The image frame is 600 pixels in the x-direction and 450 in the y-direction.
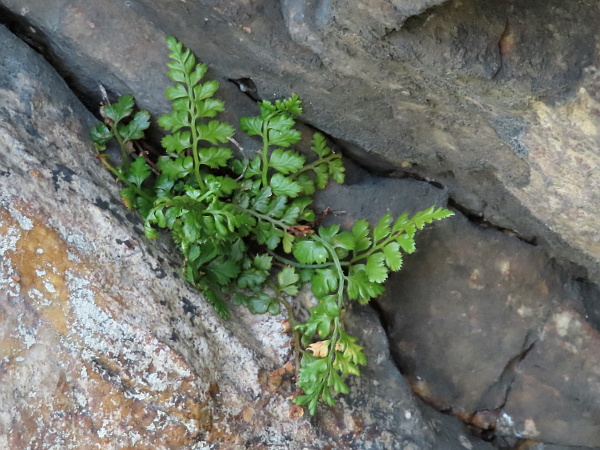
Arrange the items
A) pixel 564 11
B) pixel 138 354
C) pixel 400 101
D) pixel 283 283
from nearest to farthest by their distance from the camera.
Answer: pixel 564 11, pixel 138 354, pixel 400 101, pixel 283 283

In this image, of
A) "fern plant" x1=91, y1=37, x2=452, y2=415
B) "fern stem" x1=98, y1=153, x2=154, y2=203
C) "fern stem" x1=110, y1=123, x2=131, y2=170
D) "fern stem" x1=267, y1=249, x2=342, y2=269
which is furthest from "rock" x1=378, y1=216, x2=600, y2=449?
"fern stem" x1=110, y1=123, x2=131, y2=170

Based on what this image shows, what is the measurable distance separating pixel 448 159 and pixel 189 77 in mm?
1317

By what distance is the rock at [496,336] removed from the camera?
348cm

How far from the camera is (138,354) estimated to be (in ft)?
8.61

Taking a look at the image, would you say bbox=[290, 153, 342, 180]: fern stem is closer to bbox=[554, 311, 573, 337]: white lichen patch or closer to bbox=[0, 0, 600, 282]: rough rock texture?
bbox=[0, 0, 600, 282]: rough rock texture

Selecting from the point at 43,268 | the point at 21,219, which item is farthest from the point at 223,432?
the point at 21,219

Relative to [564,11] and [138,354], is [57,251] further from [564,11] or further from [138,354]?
[564,11]

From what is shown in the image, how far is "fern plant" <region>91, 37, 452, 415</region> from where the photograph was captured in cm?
296

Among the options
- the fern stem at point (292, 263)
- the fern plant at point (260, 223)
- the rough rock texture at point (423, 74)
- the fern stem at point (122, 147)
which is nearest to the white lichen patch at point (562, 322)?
the rough rock texture at point (423, 74)

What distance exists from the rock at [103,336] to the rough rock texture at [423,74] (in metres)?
0.37

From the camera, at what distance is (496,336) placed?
3.54 m

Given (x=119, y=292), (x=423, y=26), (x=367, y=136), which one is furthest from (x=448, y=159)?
(x=119, y=292)

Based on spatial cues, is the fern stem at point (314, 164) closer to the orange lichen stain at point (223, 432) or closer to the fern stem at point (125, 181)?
the fern stem at point (125, 181)

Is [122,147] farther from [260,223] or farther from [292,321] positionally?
[292,321]
